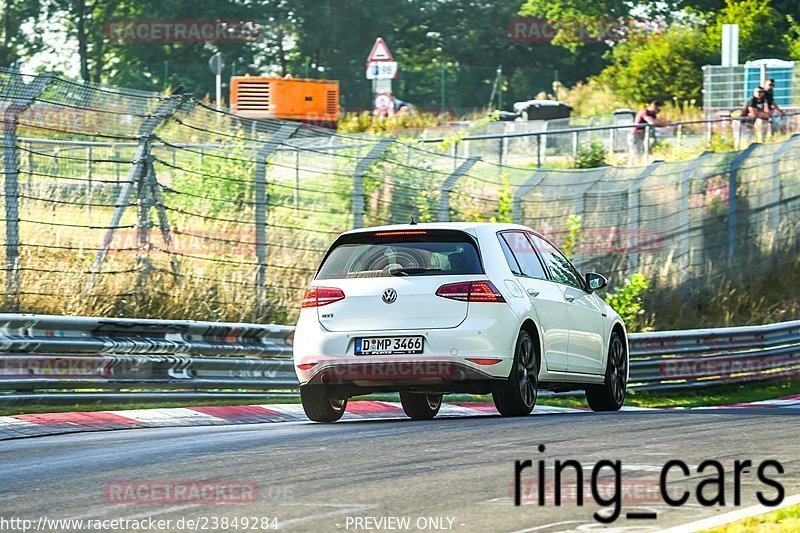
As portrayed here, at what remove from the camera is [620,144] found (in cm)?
3734

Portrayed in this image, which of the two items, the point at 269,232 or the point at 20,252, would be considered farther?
the point at 269,232

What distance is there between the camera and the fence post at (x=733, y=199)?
1018 inches

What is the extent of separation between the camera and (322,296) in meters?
12.1

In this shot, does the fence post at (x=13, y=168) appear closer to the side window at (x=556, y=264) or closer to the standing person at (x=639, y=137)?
the side window at (x=556, y=264)

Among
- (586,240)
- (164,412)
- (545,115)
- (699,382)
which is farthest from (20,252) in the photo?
(545,115)

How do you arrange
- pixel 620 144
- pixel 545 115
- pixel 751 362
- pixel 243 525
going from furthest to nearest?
pixel 545 115, pixel 620 144, pixel 751 362, pixel 243 525

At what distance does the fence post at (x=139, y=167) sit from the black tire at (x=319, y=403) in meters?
3.74

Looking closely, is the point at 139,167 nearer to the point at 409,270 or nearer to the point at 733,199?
the point at 409,270

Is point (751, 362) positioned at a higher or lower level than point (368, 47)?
lower

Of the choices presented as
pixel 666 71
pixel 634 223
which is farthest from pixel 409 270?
pixel 666 71

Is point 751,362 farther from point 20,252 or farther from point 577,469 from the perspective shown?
point 577,469

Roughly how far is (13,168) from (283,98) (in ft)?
128

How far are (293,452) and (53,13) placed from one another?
8467cm

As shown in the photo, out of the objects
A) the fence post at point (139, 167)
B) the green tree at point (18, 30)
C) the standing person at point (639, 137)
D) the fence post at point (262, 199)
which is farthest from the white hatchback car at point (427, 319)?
the green tree at point (18, 30)
